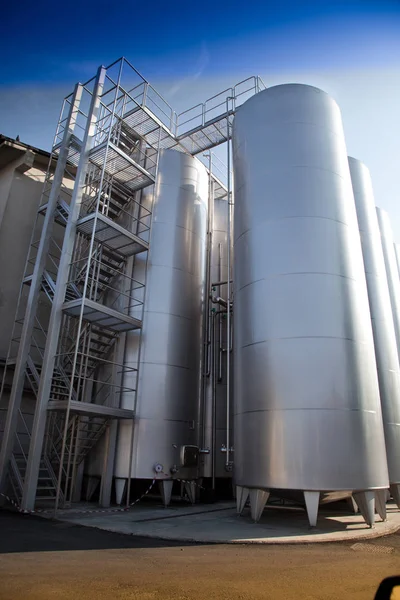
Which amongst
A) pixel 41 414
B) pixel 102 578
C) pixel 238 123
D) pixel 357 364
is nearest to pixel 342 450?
pixel 357 364

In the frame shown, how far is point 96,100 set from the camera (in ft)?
53.9

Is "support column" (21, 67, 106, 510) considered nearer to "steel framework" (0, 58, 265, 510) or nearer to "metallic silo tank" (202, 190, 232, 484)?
"steel framework" (0, 58, 265, 510)

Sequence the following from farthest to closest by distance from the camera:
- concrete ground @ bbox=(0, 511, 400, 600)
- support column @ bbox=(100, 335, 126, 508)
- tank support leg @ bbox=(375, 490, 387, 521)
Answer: support column @ bbox=(100, 335, 126, 508)
tank support leg @ bbox=(375, 490, 387, 521)
concrete ground @ bbox=(0, 511, 400, 600)

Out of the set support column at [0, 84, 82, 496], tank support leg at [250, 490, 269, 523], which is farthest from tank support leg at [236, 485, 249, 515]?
support column at [0, 84, 82, 496]

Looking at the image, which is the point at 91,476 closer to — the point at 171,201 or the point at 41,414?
the point at 41,414

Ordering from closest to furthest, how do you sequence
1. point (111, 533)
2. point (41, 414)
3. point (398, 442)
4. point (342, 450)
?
point (111, 533)
point (342, 450)
point (41, 414)
point (398, 442)

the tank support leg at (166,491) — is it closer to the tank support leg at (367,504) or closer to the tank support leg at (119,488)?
the tank support leg at (119,488)

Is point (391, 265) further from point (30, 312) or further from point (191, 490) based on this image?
point (30, 312)

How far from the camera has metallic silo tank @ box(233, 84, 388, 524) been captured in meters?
11.2

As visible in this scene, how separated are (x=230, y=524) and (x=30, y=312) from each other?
32.7 feet

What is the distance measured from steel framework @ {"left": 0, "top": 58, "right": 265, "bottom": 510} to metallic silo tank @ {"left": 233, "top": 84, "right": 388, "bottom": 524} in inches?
192

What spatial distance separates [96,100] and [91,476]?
14.7 meters

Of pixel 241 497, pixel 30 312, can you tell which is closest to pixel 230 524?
pixel 241 497

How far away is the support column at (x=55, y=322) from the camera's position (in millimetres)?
12586
